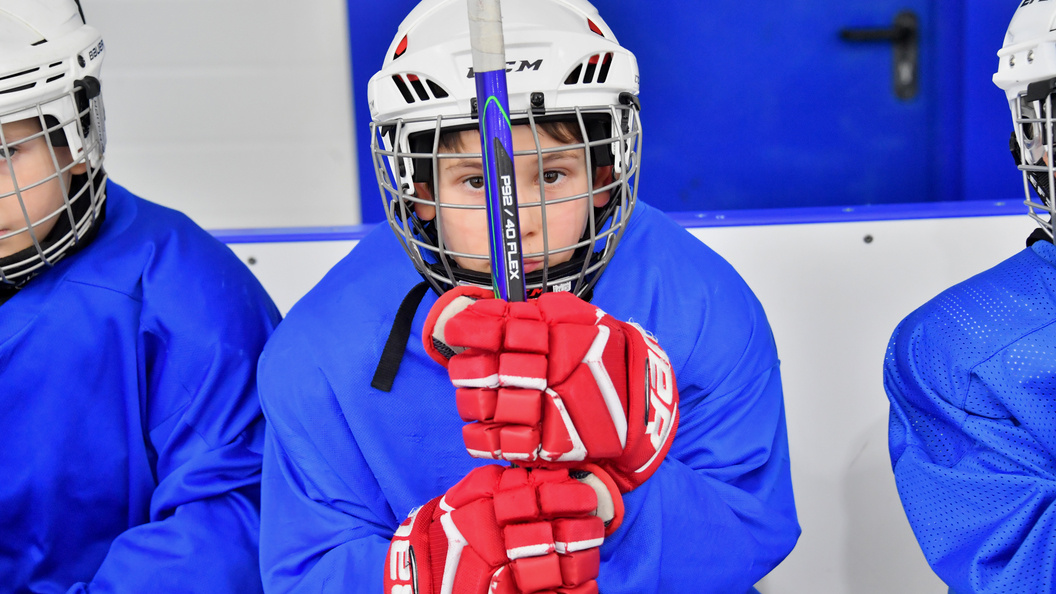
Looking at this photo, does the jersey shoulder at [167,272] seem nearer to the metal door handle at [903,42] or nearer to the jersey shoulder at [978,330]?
the jersey shoulder at [978,330]

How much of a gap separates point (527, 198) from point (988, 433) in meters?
0.77

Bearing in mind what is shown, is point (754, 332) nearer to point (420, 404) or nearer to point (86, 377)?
point (420, 404)

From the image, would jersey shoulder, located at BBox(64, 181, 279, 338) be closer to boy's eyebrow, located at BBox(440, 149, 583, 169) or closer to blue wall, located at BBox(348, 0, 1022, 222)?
boy's eyebrow, located at BBox(440, 149, 583, 169)

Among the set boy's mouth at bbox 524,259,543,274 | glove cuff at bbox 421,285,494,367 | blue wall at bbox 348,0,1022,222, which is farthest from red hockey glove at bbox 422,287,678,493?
blue wall at bbox 348,0,1022,222

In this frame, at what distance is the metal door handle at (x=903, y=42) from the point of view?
261 cm

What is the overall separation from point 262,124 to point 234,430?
5.27ft

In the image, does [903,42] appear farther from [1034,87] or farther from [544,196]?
[544,196]

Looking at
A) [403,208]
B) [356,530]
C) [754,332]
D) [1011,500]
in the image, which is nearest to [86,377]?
[356,530]

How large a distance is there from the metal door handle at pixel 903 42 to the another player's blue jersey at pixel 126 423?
1.78 m

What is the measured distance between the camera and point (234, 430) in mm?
1631

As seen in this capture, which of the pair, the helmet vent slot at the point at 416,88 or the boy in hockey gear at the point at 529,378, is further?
the helmet vent slot at the point at 416,88

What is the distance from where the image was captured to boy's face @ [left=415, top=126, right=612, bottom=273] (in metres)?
1.27

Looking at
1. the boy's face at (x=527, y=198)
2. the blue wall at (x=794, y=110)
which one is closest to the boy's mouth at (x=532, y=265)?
the boy's face at (x=527, y=198)

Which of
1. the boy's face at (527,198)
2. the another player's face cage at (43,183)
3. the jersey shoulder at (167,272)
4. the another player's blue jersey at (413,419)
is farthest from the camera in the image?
the jersey shoulder at (167,272)
